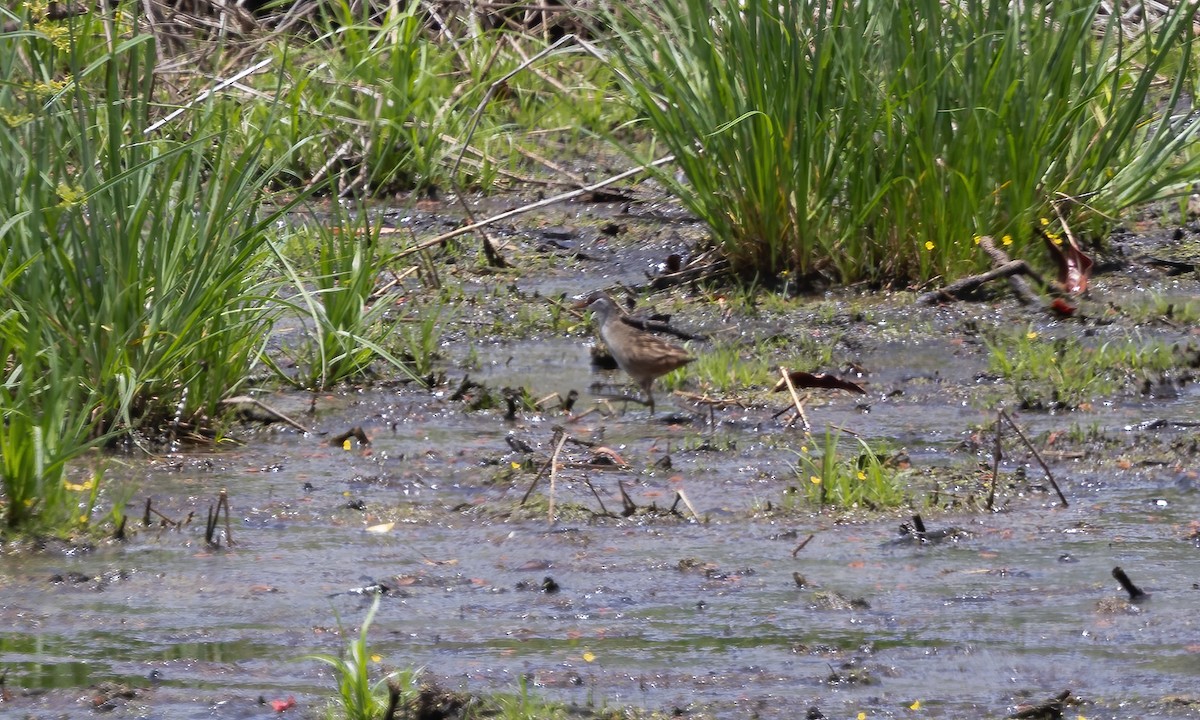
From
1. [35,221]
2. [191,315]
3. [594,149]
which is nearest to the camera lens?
[35,221]

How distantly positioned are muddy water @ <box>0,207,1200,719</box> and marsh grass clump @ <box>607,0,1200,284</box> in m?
1.60

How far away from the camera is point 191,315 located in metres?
5.89

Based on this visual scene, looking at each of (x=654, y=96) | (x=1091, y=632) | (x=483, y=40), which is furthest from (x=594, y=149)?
(x=1091, y=632)

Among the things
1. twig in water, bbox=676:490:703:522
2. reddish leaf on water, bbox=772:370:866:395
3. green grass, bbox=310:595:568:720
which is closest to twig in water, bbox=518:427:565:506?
twig in water, bbox=676:490:703:522

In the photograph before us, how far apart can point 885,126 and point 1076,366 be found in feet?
4.74

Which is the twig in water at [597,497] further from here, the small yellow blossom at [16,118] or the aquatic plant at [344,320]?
the small yellow blossom at [16,118]

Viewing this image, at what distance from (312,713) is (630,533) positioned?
1581 mm

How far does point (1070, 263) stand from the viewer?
8.02m

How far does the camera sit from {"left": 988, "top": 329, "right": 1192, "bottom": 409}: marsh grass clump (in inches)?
259

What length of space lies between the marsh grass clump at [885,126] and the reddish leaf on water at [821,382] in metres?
1.08

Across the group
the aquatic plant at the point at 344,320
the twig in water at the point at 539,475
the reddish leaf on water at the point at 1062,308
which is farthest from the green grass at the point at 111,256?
the reddish leaf on water at the point at 1062,308

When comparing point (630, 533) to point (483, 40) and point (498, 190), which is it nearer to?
point (498, 190)

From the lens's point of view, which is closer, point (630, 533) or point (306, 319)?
point (630, 533)

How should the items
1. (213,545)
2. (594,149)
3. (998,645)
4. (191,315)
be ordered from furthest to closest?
(594,149)
(191,315)
(213,545)
(998,645)
